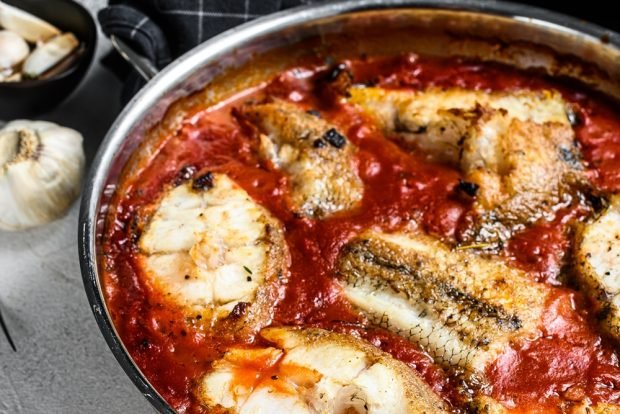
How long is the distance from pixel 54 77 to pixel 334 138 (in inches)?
63.0

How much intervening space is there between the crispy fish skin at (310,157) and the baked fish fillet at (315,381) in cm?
71

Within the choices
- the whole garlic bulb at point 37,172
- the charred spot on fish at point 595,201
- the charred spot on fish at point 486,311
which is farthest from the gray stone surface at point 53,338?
Result: the charred spot on fish at point 595,201

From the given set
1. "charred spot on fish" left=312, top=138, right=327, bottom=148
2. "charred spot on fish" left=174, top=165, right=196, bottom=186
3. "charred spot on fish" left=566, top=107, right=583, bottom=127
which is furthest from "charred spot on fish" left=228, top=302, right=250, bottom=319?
"charred spot on fish" left=566, top=107, right=583, bottom=127

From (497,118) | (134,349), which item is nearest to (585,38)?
(497,118)

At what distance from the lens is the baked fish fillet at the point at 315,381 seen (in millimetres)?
3070

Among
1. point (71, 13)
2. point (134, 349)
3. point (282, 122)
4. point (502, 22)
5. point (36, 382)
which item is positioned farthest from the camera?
point (71, 13)

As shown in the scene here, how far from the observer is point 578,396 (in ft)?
10.7

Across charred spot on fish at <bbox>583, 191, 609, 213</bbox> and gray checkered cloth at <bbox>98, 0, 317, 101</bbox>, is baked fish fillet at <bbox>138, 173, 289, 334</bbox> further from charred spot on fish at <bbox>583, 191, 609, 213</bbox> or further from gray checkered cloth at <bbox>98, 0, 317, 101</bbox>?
charred spot on fish at <bbox>583, 191, 609, 213</bbox>

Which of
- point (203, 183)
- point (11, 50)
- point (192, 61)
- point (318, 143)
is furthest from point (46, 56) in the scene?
point (318, 143)

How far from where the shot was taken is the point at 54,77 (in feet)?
14.5

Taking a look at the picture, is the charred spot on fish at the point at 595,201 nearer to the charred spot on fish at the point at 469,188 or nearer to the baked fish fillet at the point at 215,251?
the charred spot on fish at the point at 469,188

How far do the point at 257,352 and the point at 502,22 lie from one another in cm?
225

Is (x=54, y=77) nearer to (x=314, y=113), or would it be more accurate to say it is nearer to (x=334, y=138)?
(x=314, y=113)

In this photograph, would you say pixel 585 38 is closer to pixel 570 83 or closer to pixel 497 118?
pixel 570 83
